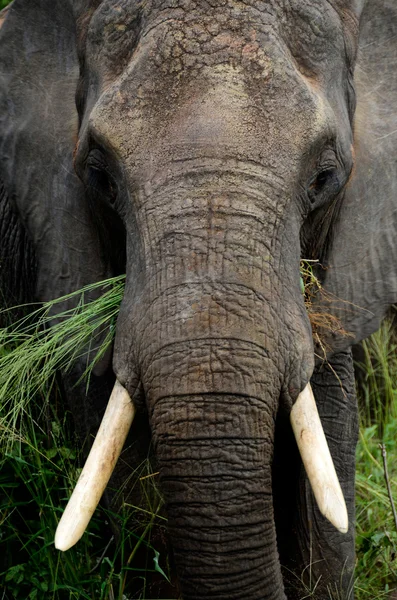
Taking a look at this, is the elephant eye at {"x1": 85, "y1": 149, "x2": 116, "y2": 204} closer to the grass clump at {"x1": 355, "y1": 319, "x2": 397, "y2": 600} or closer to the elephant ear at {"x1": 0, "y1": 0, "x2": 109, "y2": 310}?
the elephant ear at {"x1": 0, "y1": 0, "x2": 109, "y2": 310}

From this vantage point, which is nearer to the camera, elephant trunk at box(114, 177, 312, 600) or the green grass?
elephant trunk at box(114, 177, 312, 600)

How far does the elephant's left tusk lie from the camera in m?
3.57

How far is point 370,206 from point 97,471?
1.40 metres

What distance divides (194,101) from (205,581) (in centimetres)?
126

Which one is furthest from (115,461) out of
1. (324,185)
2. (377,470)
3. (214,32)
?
(377,470)

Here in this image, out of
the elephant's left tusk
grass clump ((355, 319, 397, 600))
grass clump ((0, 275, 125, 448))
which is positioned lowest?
grass clump ((355, 319, 397, 600))

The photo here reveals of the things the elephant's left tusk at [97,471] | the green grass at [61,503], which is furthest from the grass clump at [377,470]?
the elephant's left tusk at [97,471]

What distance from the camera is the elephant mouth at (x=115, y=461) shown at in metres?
3.57

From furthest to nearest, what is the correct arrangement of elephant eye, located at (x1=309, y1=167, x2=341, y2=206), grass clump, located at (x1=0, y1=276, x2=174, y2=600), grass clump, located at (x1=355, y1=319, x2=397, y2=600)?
grass clump, located at (x1=355, y1=319, x2=397, y2=600) < grass clump, located at (x1=0, y1=276, x2=174, y2=600) < elephant eye, located at (x1=309, y1=167, x2=341, y2=206)

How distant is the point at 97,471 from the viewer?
11.9 feet

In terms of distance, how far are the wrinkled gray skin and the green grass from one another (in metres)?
0.19

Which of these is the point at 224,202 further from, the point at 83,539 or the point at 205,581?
the point at 83,539

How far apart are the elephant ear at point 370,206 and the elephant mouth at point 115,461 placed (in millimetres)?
756

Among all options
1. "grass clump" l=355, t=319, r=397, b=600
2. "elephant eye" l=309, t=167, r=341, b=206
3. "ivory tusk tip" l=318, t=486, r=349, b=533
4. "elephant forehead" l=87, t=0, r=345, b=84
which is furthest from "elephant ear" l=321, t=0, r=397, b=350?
"ivory tusk tip" l=318, t=486, r=349, b=533
